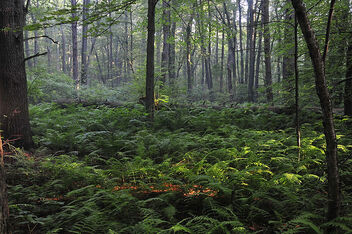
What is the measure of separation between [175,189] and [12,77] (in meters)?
4.95

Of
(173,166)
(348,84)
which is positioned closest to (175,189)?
(173,166)

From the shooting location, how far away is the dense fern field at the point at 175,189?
9.22 ft

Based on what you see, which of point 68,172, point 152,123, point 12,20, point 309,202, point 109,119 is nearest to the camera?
point 309,202

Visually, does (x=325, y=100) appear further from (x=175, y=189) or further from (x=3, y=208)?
(x=3, y=208)

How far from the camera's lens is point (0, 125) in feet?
18.1

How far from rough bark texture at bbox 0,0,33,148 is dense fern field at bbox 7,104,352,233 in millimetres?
790

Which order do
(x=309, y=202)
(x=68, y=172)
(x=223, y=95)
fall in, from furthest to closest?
1. (x=223, y=95)
2. (x=68, y=172)
3. (x=309, y=202)

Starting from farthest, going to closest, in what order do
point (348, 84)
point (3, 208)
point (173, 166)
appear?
point (348, 84), point (173, 166), point (3, 208)

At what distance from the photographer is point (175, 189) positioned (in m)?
3.64

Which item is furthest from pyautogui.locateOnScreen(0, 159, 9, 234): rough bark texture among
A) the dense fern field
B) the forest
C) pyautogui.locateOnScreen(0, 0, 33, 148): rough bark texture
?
pyautogui.locateOnScreen(0, 0, 33, 148): rough bark texture

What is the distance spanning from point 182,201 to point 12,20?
573 cm

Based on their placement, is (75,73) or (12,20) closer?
(12,20)

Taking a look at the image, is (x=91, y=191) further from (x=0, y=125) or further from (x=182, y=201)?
(x=0, y=125)

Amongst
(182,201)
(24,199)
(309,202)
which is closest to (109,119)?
(24,199)
